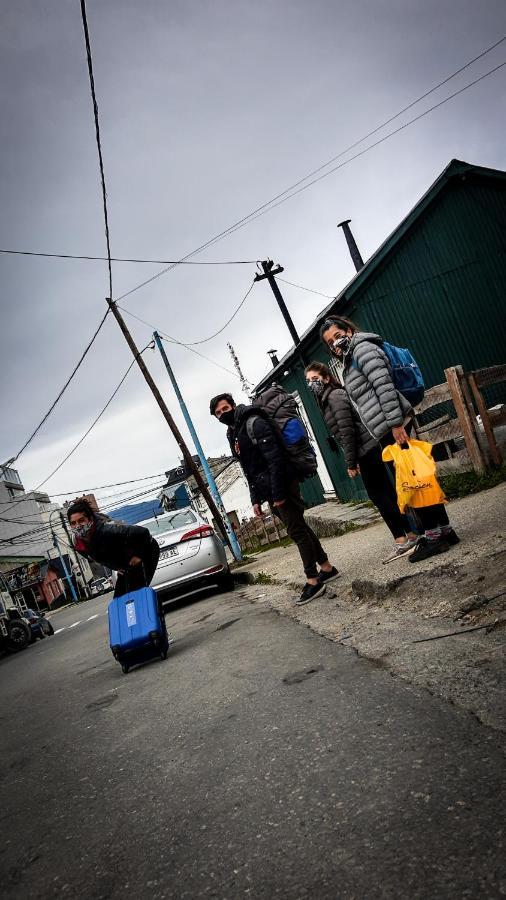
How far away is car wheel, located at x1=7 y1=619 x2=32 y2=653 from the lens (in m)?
15.9

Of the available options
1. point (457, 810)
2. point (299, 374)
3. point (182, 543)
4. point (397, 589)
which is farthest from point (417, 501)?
point (299, 374)

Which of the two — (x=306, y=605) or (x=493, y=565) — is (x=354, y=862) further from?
(x=306, y=605)

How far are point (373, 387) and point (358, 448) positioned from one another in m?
0.76

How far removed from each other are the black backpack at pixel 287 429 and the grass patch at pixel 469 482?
2.98m

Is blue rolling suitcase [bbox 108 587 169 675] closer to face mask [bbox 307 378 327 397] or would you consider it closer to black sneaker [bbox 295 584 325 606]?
black sneaker [bbox 295 584 325 606]

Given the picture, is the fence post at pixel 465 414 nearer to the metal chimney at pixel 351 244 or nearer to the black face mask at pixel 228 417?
the black face mask at pixel 228 417

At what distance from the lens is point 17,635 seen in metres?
16.1

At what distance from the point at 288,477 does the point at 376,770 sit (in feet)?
11.4

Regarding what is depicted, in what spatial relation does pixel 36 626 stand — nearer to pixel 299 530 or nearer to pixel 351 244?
pixel 299 530

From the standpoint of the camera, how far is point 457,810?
1728 mm

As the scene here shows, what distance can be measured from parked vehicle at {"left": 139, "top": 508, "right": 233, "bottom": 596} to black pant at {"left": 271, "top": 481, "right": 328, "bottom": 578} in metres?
3.86

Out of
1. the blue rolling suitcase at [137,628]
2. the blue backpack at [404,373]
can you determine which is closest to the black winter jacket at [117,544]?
the blue rolling suitcase at [137,628]

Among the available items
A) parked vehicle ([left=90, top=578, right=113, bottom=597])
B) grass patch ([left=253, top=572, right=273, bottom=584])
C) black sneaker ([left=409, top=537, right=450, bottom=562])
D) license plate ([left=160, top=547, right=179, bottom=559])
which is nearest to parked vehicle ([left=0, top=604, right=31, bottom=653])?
license plate ([left=160, top=547, right=179, bottom=559])

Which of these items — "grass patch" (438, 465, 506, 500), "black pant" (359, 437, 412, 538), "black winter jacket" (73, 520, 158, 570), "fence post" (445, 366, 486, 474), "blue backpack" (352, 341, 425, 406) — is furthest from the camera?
"fence post" (445, 366, 486, 474)
